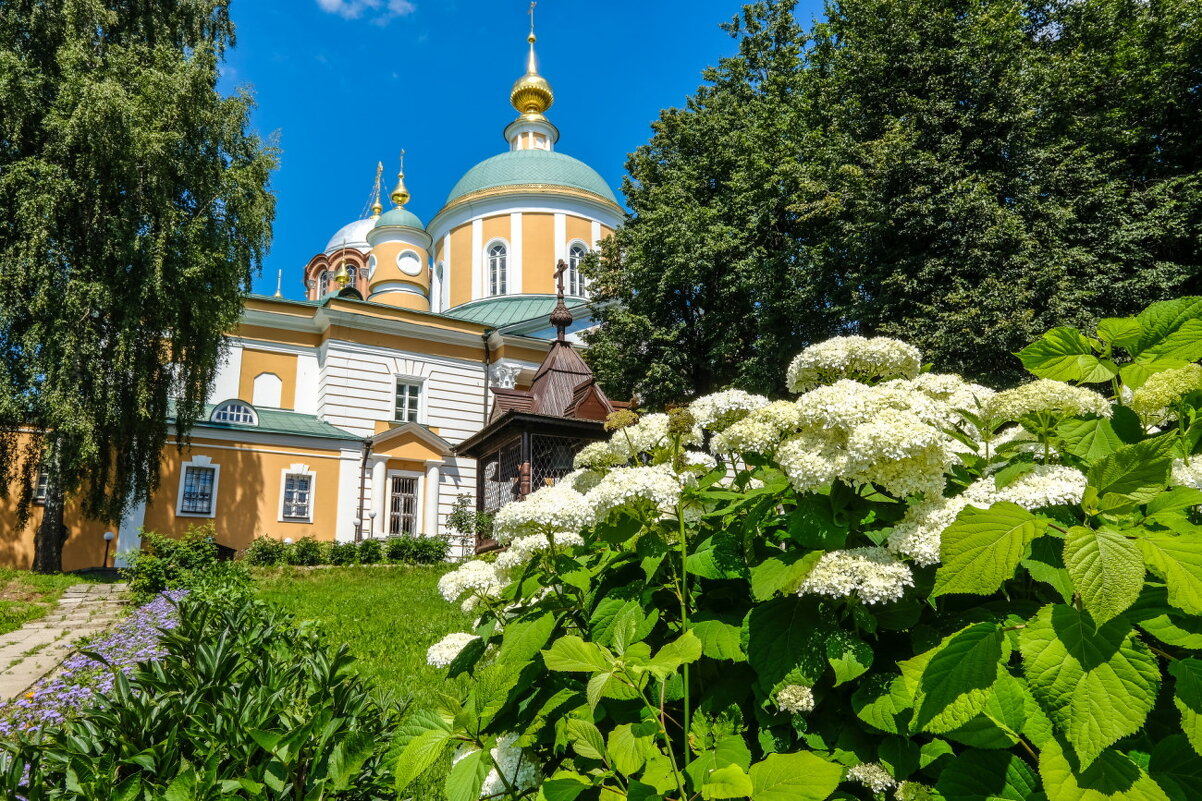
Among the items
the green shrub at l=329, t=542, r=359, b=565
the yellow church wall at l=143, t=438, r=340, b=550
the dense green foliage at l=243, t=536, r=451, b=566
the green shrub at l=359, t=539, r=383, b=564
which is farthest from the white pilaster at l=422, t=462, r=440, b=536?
the green shrub at l=329, t=542, r=359, b=565

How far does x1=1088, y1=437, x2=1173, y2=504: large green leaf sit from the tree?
15.7 meters

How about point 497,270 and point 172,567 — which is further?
point 497,270

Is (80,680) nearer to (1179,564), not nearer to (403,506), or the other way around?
(1179,564)

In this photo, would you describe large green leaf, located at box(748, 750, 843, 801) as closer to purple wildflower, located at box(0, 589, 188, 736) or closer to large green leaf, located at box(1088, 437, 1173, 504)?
large green leaf, located at box(1088, 437, 1173, 504)

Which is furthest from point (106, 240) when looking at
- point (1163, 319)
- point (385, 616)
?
point (1163, 319)

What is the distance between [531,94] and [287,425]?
20.7 meters

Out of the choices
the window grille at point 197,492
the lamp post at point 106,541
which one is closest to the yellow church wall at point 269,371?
the window grille at point 197,492

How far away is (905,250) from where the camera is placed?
14188 mm

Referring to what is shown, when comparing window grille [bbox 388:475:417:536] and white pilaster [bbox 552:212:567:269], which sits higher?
white pilaster [bbox 552:212:567:269]

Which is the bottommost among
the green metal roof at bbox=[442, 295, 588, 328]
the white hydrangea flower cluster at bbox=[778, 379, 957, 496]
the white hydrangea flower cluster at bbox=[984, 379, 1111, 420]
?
the white hydrangea flower cluster at bbox=[778, 379, 957, 496]

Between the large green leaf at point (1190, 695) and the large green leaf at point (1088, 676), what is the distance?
0.06 m

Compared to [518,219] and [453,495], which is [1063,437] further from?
[518,219]

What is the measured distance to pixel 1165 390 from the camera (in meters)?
1.65

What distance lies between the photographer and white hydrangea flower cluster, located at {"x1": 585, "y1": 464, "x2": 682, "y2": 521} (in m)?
1.91
